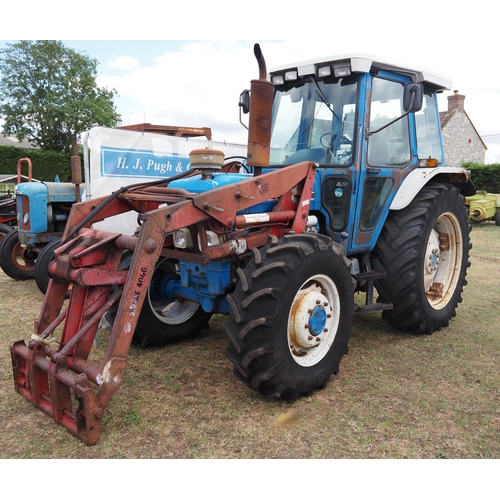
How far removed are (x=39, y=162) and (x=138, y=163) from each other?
20.6 m

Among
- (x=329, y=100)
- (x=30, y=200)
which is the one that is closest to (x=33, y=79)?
(x=30, y=200)

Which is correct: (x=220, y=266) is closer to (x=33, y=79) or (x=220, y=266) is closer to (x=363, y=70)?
(x=363, y=70)

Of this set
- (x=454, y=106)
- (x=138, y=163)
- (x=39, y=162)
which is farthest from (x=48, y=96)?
(x=138, y=163)

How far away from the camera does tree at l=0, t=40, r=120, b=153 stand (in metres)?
32.6

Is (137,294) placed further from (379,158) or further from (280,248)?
(379,158)

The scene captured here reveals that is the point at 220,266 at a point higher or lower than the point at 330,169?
lower

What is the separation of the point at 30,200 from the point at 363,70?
5214 mm

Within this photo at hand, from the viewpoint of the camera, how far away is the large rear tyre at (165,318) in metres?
3.95

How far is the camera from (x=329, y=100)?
3.94m

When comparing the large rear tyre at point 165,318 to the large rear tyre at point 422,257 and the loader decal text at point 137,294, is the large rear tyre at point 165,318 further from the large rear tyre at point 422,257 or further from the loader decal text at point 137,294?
the large rear tyre at point 422,257

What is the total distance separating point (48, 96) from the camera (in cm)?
3262

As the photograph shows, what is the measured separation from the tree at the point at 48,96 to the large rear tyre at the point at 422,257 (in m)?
31.4

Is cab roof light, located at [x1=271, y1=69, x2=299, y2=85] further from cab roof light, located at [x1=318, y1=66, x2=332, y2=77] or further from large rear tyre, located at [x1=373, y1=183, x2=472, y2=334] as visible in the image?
large rear tyre, located at [x1=373, y1=183, x2=472, y2=334]

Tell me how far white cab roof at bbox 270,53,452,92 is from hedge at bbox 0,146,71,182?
69.6 ft
